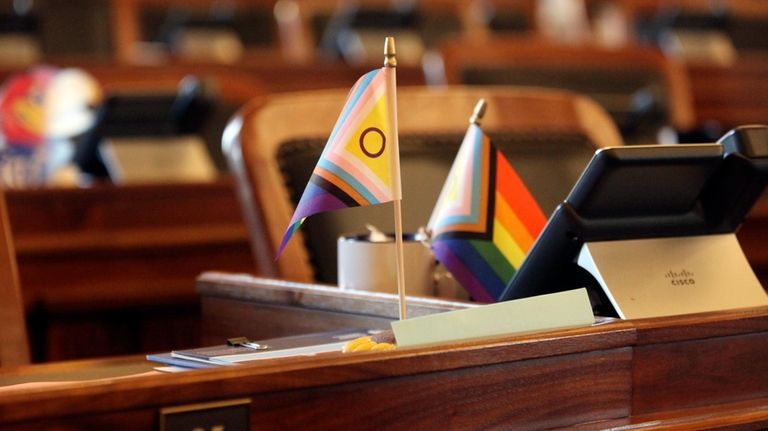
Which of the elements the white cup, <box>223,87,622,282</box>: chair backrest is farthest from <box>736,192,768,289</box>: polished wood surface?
the white cup

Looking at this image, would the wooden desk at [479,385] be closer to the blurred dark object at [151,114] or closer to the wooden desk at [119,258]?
the wooden desk at [119,258]

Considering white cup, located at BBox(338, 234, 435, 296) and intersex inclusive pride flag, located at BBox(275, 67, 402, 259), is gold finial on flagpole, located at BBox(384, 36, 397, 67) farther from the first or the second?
white cup, located at BBox(338, 234, 435, 296)

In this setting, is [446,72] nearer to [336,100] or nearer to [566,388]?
[336,100]

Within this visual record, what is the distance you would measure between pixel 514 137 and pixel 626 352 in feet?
3.41

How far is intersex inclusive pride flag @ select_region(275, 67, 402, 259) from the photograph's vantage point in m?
1.08

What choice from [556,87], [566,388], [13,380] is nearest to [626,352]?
[566,388]

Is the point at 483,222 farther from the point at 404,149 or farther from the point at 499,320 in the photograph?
the point at 404,149

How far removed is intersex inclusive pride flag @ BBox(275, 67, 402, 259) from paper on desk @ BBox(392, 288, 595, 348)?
14 centimetres

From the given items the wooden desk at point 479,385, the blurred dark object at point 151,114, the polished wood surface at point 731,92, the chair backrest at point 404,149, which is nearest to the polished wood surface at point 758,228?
the chair backrest at point 404,149

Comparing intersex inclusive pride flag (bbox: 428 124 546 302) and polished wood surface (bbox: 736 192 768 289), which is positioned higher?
polished wood surface (bbox: 736 192 768 289)

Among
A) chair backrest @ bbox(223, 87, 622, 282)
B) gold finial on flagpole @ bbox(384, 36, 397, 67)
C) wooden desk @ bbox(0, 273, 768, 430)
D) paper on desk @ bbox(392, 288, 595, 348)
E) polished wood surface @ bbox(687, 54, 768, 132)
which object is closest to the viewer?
wooden desk @ bbox(0, 273, 768, 430)

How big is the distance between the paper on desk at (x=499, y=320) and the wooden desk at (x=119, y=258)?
5.45 feet

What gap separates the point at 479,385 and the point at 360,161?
0.75 ft

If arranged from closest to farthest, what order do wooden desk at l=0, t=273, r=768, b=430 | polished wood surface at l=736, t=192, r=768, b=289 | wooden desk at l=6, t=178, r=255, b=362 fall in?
wooden desk at l=0, t=273, r=768, b=430
wooden desk at l=6, t=178, r=255, b=362
polished wood surface at l=736, t=192, r=768, b=289
